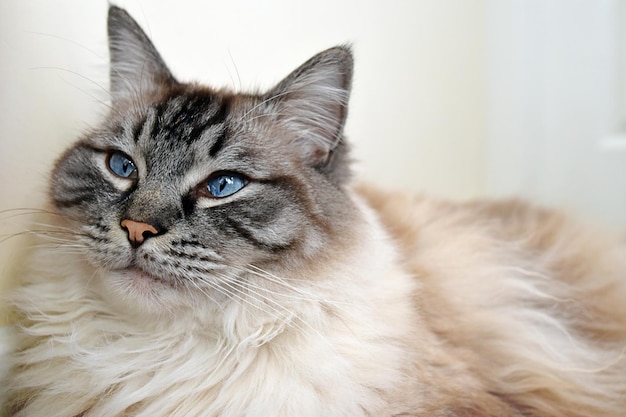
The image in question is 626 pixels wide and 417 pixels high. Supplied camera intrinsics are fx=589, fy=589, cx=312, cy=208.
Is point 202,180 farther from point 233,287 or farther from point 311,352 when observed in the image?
point 311,352

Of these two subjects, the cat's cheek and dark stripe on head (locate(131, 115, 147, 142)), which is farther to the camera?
dark stripe on head (locate(131, 115, 147, 142))

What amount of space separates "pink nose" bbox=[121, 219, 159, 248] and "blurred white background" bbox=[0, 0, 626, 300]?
419 millimetres

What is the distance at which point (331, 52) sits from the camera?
4.06ft

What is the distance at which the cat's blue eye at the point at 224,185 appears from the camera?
3.84 ft

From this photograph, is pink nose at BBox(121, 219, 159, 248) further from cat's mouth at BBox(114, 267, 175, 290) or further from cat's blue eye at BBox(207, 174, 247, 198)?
cat's blue eye at BBox(207, 174, 247, 198)

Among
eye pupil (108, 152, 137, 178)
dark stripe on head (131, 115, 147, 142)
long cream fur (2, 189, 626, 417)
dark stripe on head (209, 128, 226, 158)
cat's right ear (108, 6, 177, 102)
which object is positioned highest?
cat's right ear (108, 6, 177, 102)

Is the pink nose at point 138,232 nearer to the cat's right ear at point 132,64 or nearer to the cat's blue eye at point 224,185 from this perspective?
the cat's blue eye at point 224,185

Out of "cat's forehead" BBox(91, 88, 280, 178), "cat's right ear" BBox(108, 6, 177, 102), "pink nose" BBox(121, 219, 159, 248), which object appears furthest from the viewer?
"cat's right ear" BBox(108, 6, 177, 102)

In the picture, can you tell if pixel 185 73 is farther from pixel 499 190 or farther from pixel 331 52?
pixel 499 190

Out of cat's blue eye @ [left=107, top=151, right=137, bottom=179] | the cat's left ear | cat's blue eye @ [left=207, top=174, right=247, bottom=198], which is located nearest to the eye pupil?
cat's blue eye @ [left=107, top=151, right=137, bottom=179]

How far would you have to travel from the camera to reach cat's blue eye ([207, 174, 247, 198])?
117 centimetres

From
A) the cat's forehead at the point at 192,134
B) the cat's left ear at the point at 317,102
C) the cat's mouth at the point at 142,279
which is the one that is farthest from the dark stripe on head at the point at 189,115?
the cat's mouth at the point at 142,279

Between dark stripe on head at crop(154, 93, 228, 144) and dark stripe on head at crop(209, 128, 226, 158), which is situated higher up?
dark stripe on head at crop(154, 93, 228, 144)

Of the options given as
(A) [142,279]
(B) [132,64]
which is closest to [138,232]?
(A) [142,279]
